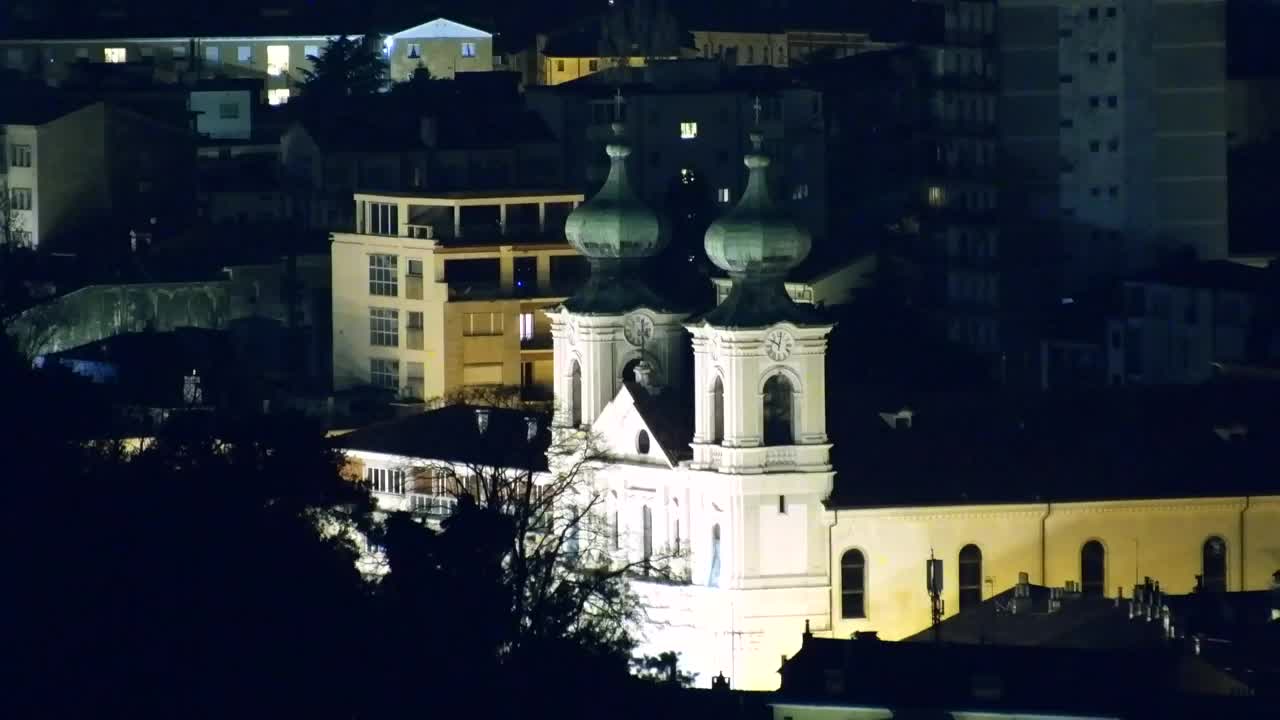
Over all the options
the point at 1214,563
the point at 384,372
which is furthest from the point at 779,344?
the point at 384,372

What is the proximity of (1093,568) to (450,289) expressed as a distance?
→ 3349 cm

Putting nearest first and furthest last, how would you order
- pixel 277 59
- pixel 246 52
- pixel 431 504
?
pixel 431 504
pixel 246 52
pixel 277 59

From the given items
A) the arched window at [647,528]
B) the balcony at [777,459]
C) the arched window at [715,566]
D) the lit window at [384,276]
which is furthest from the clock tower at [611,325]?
the lit window at [384,276]

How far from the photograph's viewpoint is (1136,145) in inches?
6053

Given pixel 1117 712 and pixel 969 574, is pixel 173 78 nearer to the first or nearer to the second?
pixel 969 574

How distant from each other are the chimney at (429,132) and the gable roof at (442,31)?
91.7ft

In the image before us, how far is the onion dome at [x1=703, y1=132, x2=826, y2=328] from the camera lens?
117812mm

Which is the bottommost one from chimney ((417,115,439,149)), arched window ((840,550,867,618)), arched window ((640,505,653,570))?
arched window ((840,550,867,618))

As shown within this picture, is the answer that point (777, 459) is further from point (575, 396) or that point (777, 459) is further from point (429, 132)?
point (429, 132)

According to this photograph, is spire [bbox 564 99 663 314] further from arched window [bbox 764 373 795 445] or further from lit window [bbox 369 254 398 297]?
lit window [bbox 369 254 398 297]

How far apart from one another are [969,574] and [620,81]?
5377 centimetres

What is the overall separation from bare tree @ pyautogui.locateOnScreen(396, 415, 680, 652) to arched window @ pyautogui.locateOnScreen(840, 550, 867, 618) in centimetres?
279

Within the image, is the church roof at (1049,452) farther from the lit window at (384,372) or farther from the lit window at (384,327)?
the lit window at (384,327)

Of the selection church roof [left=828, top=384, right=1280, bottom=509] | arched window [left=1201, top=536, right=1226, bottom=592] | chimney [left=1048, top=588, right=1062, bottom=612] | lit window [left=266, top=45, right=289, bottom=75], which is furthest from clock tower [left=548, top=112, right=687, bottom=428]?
lit window [left=266, top=45, right=289, bottom=75]
